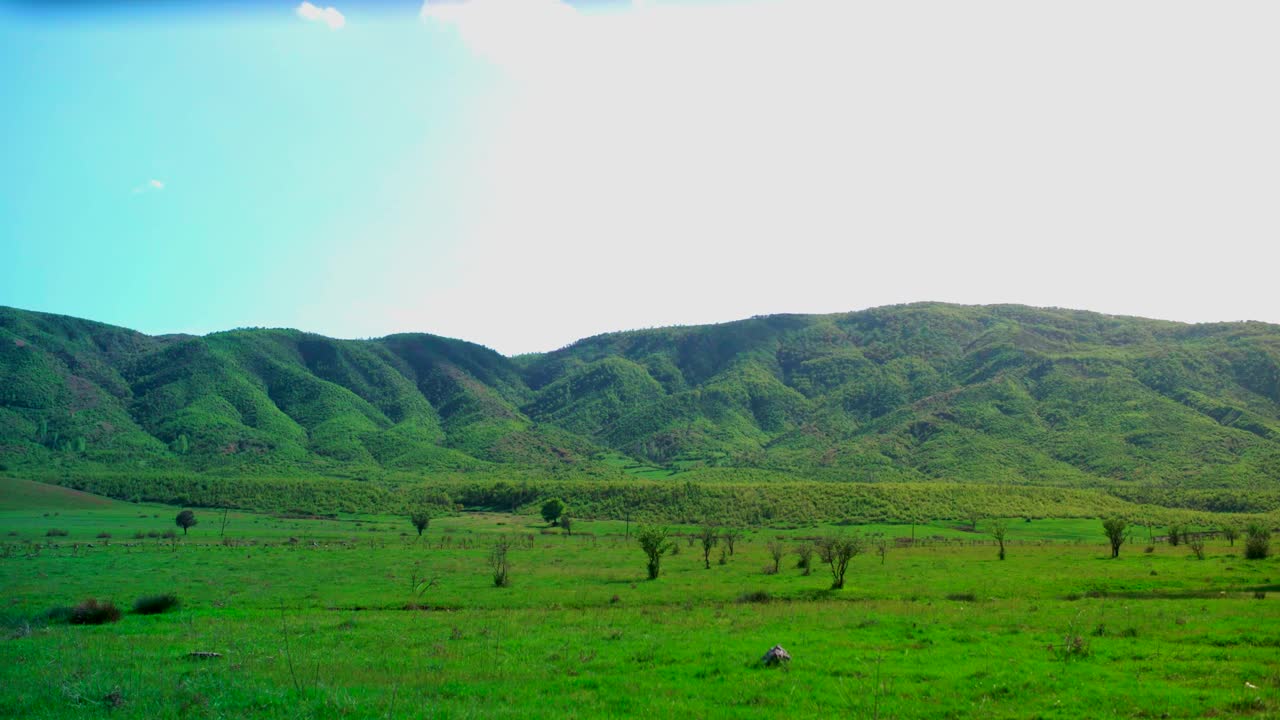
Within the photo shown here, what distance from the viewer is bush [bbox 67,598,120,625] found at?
27.7 m

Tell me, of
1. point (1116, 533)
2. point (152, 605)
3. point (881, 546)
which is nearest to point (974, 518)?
point (1116, 533)

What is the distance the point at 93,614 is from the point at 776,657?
2868 centimetres

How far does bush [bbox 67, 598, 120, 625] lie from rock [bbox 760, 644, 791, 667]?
27.6 meters

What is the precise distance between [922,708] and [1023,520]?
94896 mm

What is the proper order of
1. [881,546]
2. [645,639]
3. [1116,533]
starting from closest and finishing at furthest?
[645,639], [1116,533], [881,546]

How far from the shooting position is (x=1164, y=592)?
35844 millimetres

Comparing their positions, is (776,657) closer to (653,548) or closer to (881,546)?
(653,548)

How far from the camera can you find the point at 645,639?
2312cm

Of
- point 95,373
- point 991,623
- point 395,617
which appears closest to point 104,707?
point 395,617

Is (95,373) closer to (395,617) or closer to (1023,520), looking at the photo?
(395,617)

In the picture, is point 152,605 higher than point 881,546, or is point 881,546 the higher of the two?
point 152,605

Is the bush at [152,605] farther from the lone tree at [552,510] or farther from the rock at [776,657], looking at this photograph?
the lone tree at [552,510]

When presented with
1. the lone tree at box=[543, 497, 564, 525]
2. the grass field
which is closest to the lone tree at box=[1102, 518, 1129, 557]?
the grass field

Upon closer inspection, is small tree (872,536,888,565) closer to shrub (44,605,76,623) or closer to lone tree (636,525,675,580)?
lone tree (636,525,675,580)
